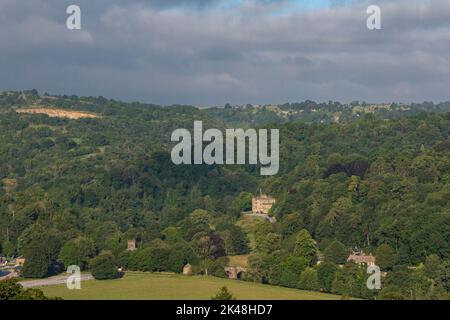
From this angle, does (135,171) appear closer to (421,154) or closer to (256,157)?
(256,157)

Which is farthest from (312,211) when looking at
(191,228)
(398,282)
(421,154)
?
(398,282)

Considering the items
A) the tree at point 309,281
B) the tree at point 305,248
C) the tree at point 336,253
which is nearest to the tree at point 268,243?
the tree at point 305,248

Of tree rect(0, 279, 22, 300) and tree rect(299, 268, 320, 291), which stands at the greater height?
tree rect(0, 279, 22, 300)

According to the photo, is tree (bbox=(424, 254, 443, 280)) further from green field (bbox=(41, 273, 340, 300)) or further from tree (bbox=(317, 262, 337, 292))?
green field (bbox=(41, 273, 340, 300))

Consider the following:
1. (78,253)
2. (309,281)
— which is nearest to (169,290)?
(309,281)

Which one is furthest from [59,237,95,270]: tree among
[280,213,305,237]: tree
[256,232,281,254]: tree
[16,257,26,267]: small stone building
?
[280,213,305,237]: tree

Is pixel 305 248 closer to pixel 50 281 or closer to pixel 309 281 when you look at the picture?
pixel 309 281
